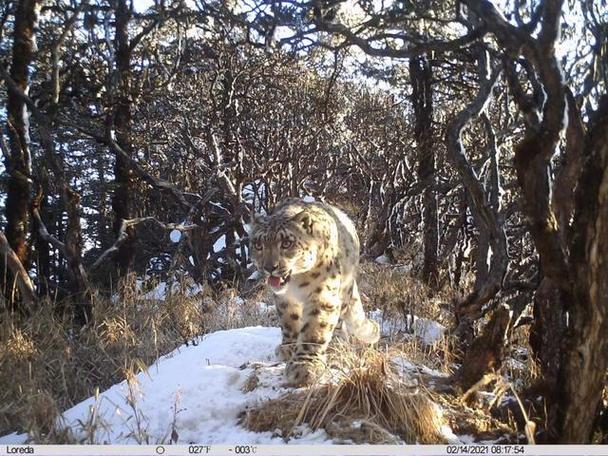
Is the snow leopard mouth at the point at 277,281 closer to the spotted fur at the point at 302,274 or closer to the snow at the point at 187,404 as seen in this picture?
the spotted fur at the point at 302,274

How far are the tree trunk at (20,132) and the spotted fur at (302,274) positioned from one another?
3.88 metres

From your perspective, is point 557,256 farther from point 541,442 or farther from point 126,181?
point 126,181

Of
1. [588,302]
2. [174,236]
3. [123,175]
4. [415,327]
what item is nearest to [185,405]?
[588,302]

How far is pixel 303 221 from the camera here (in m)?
4.86

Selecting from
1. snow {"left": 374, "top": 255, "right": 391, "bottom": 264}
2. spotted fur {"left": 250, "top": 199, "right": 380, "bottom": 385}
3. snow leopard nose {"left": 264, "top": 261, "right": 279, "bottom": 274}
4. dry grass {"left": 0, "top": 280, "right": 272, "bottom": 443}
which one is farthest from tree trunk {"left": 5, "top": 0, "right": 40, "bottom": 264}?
snow {"left": 374, "top": 255, "right": 391, "bottom": 264}

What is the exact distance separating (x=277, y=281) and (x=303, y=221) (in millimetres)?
573

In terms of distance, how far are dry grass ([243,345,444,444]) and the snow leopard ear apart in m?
1.34

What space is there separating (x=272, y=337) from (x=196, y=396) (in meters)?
1.57

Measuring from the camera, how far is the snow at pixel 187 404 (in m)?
3.53

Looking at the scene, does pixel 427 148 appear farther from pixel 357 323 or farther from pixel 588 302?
pixel 588 302

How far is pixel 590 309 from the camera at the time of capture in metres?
3.04

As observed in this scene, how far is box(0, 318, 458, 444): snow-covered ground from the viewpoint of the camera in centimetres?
350

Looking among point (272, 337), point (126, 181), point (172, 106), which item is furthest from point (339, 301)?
point (172, 106)

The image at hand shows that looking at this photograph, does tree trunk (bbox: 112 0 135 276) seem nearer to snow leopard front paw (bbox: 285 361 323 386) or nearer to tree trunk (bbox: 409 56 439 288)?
tree trunk (bbox: 409 56 439 288)
